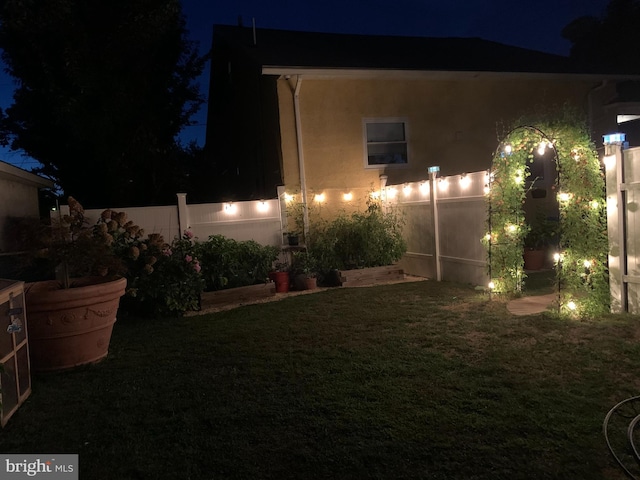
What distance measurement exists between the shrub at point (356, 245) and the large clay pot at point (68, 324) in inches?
192

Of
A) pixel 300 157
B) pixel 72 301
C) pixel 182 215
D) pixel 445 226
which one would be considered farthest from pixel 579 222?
pixel 182 215

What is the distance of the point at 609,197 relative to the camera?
5512mm

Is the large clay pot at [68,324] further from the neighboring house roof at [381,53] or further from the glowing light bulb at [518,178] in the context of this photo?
the neighboring house roof at [381,53]

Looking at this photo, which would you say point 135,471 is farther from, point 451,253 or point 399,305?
point 451,253

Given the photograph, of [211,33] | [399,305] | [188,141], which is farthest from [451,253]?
[188,141]

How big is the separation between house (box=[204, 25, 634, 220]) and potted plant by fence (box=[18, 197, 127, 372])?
17.2 ft

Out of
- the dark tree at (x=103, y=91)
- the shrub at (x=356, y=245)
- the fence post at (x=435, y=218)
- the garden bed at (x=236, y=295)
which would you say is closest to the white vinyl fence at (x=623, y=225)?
the fence post at (x=435, y=218)

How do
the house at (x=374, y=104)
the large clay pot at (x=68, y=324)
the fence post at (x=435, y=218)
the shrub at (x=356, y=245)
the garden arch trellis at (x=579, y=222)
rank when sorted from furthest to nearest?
the house at (x=374, y=104) < the shrub at (x=356, y=245) < the fence post at (x=435, y=218) < the garden arch trellis at (x=579, y=222) < the large clay pot at (x=68, y=324)

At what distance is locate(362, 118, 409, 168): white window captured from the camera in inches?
421

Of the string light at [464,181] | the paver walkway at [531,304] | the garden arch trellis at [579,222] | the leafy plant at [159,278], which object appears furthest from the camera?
the string light at [464,181]

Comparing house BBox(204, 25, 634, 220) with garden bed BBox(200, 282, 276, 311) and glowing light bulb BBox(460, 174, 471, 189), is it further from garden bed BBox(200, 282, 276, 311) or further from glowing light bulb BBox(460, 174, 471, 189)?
glowing light bulb BBox(460, 174, 471, 189)

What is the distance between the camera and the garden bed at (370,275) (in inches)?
356

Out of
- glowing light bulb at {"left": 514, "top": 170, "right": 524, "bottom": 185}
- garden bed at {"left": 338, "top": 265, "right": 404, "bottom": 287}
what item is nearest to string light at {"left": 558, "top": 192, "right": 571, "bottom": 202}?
glowing light bulb at {"left": 514, "top": 170, "right": 524, "bottom": 185}

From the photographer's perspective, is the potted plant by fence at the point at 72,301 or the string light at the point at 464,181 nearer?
the potted plant by fence at the point at 72,301
